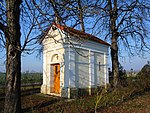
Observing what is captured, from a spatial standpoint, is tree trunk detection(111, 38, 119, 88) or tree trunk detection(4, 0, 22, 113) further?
tree trunk detection(111, 38, 119, 88)

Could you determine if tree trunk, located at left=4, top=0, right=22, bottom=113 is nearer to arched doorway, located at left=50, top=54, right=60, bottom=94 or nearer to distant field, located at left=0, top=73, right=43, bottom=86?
arched doorway, located at left=50, top=54, right=60, bottom=94

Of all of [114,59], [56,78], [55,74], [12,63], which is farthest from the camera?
[114,59]

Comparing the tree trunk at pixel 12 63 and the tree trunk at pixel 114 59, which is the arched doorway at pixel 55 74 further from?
the tree trunk at pixel 12 63

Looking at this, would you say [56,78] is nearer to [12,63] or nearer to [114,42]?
[114,42]

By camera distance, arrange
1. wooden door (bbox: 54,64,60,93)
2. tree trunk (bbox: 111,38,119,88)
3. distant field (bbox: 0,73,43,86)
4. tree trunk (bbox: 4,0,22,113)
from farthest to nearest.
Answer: distant field (bbox: 0,73,43,86)
tree trunk (bbox: 111,38,119,88)
wooden door (bbox: 54,64,60,93)
tree trunk (bbox: 4,0,22,113)

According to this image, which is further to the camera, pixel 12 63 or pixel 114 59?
pixel 114 59

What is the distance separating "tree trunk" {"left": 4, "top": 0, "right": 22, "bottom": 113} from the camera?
8672mm

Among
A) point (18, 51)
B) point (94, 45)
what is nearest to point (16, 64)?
point (18, 51)

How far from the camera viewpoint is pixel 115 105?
39.8 feet

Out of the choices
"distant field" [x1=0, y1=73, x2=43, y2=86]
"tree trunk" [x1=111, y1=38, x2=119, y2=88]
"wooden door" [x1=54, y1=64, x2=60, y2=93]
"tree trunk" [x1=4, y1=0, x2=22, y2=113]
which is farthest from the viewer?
"distant field" [x1=0, y1=73, x2=43, y2=86]

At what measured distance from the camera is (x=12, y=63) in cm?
870

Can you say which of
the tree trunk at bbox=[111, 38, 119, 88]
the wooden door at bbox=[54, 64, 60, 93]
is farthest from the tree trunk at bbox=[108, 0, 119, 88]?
the wooden door at bbox=[54, 64, 60, 93]

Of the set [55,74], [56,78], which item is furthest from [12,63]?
[55,74]

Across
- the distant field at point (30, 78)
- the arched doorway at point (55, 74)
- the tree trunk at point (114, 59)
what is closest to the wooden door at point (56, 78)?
the arched doorway at point (55, 74)
